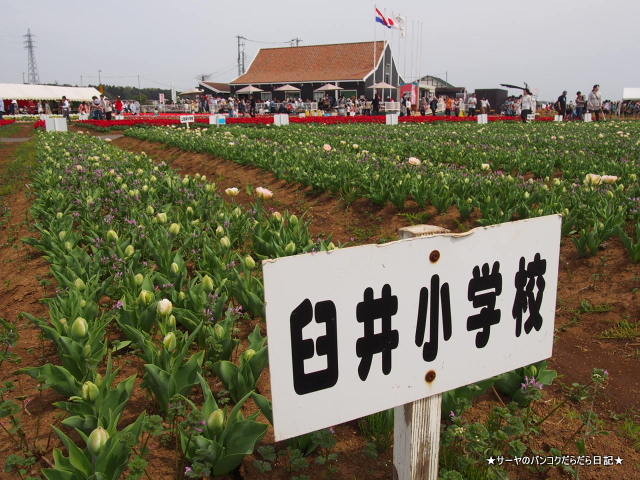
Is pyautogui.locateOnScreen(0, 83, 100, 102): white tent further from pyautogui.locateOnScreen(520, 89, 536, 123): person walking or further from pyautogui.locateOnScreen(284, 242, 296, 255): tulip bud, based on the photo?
pyautogui.locateOnScreen(284, 242, 296, 255): tulip bud

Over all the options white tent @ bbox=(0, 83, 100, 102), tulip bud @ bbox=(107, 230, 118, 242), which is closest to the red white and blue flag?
tulip bud @ bbox=(107, 230, 118, 242)

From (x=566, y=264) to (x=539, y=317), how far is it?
3234 millimetres

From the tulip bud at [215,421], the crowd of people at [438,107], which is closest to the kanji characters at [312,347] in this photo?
the tulip bud at [215,421]

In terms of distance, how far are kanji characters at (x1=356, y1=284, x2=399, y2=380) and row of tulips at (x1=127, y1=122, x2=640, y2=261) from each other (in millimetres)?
3629

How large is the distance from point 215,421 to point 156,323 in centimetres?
125

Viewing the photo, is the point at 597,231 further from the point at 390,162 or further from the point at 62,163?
the point at 62,163

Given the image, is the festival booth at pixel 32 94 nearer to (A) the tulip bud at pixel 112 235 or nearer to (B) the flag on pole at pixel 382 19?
(B) the flag on pole at pixel 382 19

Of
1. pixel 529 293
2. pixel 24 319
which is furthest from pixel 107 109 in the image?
pixel 529 293

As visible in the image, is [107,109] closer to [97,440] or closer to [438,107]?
[438,107]

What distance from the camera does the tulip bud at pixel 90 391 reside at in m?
2.05

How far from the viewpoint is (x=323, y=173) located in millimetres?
7301

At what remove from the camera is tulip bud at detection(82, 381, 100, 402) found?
2.05 m

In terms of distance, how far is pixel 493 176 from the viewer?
21.9 ft

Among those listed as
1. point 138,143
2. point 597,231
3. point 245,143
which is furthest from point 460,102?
point 597,231
